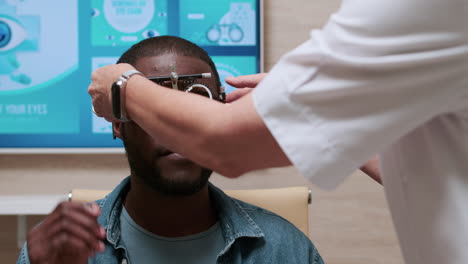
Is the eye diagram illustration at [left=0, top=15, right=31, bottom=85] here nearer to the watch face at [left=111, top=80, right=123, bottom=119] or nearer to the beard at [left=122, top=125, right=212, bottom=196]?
the beard at [left=122, top=125, right=212, bottom=196]

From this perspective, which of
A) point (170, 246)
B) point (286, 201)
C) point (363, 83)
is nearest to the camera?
point (363, 83)

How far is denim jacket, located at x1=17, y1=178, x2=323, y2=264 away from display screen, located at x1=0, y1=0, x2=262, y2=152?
0.71 meters

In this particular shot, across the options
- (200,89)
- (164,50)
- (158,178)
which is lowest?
(158,178)

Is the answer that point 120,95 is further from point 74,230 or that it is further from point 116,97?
point 74,230

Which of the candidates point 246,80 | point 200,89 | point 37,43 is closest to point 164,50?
point 200,89

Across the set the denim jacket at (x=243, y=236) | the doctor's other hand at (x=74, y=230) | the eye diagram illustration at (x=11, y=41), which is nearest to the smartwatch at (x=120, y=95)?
the doctor's other hand at (x=74, y=230)

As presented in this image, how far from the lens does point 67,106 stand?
2.04 meters

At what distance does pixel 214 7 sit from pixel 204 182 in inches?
36.7

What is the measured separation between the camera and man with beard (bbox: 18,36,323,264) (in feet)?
4.27

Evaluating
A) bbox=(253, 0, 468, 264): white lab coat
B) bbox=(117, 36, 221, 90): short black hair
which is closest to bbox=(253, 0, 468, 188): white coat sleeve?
bbox=(253, 0, 468, 264): white lab coat

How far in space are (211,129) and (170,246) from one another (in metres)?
0.70

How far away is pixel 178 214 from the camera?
1.35m

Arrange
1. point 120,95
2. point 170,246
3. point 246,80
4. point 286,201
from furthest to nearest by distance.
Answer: point 286,201
point 170,246
point 246,80
point 120,95

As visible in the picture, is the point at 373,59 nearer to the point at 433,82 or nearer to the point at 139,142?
the point at 433,82
